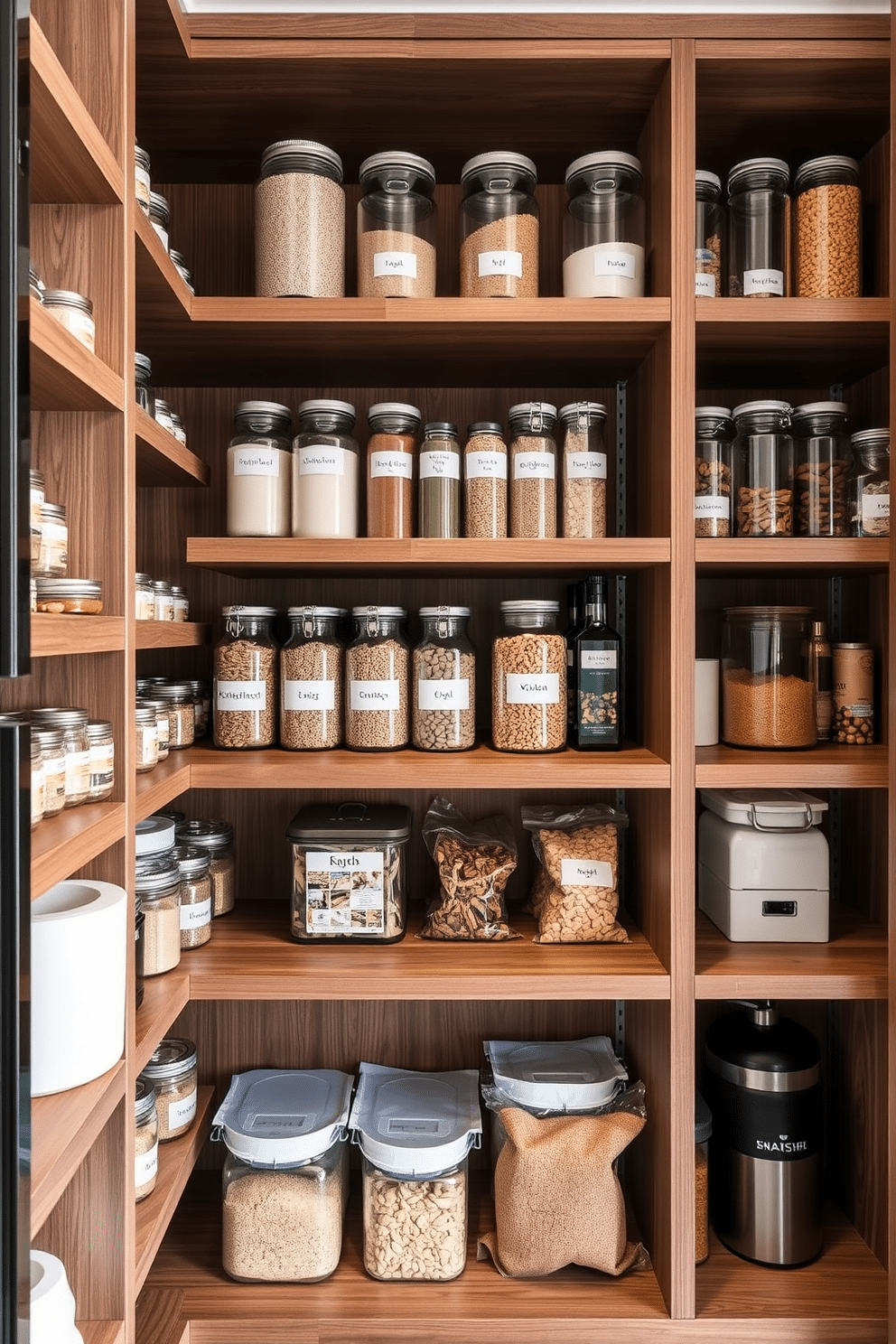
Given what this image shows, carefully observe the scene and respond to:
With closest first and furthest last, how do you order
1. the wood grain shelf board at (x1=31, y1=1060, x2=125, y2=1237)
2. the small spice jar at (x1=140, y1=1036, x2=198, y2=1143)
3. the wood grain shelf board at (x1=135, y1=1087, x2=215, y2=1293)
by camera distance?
the wood grain shelf board at (x1=31, y1=1060, x2=125, y2=1237) → the wood grain shelf board at (x1=135, y1=1087, x2=215, y2=1293) → the small spice jar at (x1=140, y1=1036, x2=198, y2=1143)

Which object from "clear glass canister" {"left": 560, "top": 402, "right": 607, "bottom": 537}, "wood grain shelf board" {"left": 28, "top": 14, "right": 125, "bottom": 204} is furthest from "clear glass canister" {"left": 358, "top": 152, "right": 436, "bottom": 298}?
"wood grain shelf board" {"left": 28, "top": 14, "right": 125, "bottom": 204}

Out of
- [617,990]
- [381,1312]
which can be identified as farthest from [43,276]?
[381,1312]

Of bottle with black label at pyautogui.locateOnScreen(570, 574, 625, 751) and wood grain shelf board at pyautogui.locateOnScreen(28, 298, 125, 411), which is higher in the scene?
wood grain shelf board at pyautogui.locateOnScreen(28, 298, 125, 411)

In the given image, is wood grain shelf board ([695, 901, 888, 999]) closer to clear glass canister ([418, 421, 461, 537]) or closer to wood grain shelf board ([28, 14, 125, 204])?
clear glass canister ([418, 421, 461, 537])

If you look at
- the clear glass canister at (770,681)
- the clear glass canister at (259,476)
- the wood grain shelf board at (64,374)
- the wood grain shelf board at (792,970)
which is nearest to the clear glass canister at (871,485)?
the clear glass canister at (770,681)

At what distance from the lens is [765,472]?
1462mm

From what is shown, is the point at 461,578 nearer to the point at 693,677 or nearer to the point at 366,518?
the point at 366,518

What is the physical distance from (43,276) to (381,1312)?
56.9 inches

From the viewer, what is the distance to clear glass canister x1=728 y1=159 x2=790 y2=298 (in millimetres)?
1437

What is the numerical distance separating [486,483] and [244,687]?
49cm

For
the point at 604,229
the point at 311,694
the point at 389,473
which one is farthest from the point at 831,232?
the point at 311,694

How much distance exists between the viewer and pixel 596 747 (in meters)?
1.49

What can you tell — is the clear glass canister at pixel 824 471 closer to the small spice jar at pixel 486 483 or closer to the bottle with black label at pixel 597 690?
the bottle with black label at pixel 597 690

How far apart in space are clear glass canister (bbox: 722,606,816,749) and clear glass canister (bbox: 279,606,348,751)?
0.64 meters
